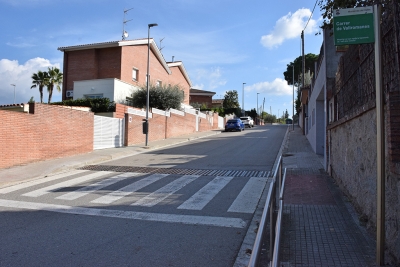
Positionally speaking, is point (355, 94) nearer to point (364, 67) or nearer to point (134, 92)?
point (364, 67)

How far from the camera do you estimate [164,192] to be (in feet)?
27.7

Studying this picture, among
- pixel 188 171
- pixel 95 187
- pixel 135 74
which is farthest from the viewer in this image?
pixel 135 74

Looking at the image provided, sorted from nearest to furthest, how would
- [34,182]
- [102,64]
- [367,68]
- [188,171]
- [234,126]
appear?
1. [367,68]
2. [34,182]
3. [188,171]
4. [102,64]
5. [234,126]

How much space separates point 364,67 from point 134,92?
2330 cm

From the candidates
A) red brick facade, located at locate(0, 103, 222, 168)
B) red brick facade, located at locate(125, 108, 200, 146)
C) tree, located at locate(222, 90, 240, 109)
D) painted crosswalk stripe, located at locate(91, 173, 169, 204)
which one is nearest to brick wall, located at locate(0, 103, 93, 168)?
red brick facade, located at locate(0, 103, 222, 168)

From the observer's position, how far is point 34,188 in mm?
9086

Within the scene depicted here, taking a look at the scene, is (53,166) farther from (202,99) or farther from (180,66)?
(202,99)

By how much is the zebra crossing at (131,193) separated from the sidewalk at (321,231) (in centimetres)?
93

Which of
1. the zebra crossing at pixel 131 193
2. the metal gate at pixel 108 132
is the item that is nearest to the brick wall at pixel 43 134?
the metal gate at pixel 108 132

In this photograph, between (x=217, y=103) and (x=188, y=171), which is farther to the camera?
(x=217, y=103)

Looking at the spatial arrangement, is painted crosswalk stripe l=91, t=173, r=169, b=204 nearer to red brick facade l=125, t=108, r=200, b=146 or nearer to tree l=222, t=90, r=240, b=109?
red brick facade l=125, t=108, r=200, b=146

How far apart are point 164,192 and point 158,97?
65.0ft

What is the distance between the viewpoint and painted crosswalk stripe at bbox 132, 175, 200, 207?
7432 mm

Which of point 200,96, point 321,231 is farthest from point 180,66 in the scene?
point 321,231
